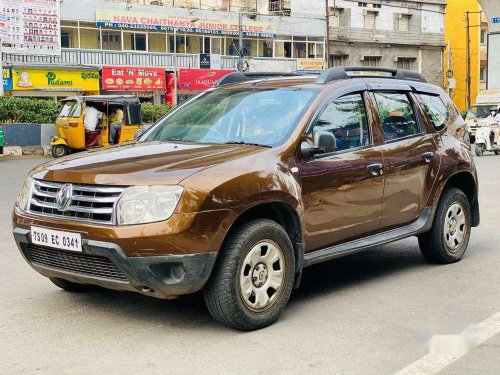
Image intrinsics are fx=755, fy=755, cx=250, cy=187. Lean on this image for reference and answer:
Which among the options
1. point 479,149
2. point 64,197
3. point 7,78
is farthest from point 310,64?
point 64,197

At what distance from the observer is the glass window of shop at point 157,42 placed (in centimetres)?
4556

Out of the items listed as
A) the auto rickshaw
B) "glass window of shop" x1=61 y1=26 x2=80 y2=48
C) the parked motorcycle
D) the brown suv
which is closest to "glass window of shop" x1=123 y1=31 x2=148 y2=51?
"glass window of shop" x1=61 y1=26 x2=80 y2=48

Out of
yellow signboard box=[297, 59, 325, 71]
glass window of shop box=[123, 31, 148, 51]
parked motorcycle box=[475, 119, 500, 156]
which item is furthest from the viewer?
yellow signboard box=[297, 59, 325, 71]

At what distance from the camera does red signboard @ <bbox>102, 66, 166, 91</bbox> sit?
42.4 m

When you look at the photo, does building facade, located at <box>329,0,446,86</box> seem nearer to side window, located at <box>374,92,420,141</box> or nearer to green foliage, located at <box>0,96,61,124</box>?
green foliage, located at <box>0,96,61,124</box>

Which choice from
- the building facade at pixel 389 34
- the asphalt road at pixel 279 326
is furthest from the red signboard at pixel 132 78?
the asphalt road at pixel 279 326

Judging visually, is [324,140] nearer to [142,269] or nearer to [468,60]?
[142,269]

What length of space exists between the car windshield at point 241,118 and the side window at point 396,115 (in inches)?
34.3

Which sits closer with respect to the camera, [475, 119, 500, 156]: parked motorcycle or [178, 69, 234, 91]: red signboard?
[475, 119, 500, 156]: parked motorcycle

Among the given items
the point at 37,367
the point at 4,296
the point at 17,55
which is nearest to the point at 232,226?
the point at 37,367

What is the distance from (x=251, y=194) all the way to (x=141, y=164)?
28.8 inches

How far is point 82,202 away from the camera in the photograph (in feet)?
15.6

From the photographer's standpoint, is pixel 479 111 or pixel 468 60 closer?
pixel 479 111

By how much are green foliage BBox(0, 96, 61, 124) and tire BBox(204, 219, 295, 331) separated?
21.7 metres
